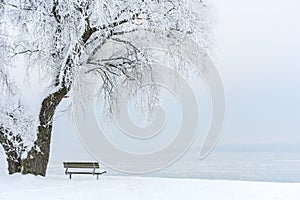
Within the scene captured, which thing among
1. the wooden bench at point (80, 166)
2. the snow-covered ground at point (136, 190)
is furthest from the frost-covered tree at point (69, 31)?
the snow-covered ground at point (136, 190)

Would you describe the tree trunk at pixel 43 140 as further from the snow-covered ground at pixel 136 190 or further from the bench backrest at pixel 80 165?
the bench backrest at pixel 80 165

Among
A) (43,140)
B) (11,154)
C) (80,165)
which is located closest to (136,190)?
(80,165)

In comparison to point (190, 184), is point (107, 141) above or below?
above

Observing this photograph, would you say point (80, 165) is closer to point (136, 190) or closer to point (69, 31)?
point (136, 190)

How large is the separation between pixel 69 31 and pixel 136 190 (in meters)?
4.10

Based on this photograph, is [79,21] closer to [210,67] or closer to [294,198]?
[210,67]

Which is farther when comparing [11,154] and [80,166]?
[80,166]

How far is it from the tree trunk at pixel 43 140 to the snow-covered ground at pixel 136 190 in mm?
421

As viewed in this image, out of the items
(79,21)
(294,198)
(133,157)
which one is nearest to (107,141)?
(133,157)

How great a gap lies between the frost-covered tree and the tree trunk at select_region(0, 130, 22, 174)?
8cm

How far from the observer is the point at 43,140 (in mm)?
11805

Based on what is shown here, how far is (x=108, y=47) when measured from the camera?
12.0m

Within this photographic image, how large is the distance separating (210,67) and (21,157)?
18.6ft

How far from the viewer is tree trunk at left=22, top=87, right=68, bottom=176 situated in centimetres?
1160
